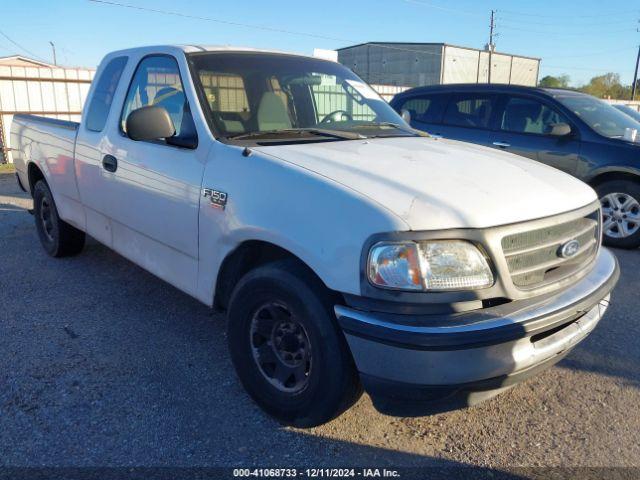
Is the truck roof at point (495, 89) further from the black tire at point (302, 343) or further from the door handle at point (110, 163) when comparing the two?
the black tire at point (302, 343)

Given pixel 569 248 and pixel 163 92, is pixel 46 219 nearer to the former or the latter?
pixel 163 92

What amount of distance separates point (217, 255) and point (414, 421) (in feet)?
4.55

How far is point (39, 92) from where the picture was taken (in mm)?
13359

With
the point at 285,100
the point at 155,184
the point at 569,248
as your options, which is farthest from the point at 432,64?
the point at 569,248

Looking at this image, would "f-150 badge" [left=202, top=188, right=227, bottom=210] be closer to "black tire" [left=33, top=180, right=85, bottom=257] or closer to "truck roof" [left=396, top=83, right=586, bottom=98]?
"black tire" [left=33, top=180, right=85, bottom=257]

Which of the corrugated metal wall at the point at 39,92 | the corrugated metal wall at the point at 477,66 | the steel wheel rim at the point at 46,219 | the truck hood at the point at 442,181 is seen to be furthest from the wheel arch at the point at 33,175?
the corrugated metal wall at the point at 477,66

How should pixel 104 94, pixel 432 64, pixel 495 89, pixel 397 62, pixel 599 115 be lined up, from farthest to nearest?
pixel 397 62
pixel 432 64
pixel 495 89
pixel 599 115
pixel 104 94

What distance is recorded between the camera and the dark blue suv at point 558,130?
618 cm

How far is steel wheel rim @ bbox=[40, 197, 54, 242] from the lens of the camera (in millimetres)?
5441

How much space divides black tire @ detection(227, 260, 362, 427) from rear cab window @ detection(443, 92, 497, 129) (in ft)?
18.0

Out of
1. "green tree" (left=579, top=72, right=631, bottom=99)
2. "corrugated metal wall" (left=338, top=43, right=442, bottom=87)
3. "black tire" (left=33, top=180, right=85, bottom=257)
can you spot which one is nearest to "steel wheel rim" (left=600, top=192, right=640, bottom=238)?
"black tire" (left=33, top=180, right=85, bottom=257)

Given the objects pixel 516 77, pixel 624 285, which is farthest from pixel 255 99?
pixel 516 77

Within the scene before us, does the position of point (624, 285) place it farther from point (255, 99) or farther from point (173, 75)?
point (173, 75)

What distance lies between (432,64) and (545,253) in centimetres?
5073
